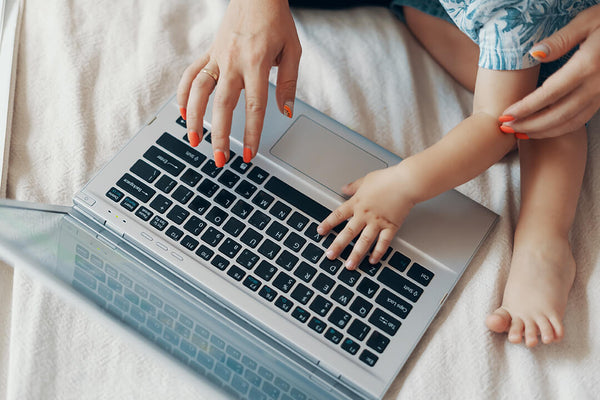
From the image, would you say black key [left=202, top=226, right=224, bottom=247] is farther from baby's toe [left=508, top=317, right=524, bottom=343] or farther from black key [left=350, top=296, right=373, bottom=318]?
baby's toe [left=508, top=317, right=524, bottom=343]

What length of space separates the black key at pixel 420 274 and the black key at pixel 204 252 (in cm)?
21

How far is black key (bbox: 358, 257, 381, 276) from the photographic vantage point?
640mm

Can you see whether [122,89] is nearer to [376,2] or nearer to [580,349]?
[376,2]

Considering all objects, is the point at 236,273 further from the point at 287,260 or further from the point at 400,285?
the point at 400,285

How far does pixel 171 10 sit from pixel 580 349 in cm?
66

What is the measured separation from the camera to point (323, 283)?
628 mm

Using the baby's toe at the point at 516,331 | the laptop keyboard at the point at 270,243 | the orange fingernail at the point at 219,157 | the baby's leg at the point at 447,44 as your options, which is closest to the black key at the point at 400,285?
the laptop keyboard at the point at 270,243

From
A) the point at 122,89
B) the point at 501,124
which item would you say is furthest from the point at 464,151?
the point at 122,89

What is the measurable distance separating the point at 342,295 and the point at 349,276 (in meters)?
0.02

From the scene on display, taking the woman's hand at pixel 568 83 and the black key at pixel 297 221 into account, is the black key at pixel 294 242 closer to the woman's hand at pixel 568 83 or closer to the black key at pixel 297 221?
the black key at pixel 297 221

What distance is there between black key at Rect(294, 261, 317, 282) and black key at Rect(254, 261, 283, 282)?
24mm

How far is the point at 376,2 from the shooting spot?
88cm

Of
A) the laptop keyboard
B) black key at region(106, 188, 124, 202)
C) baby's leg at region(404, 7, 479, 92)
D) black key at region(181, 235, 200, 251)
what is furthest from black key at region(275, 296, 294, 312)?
baby's leg at region(404, 7, 479, 92)

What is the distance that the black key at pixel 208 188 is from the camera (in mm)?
663
